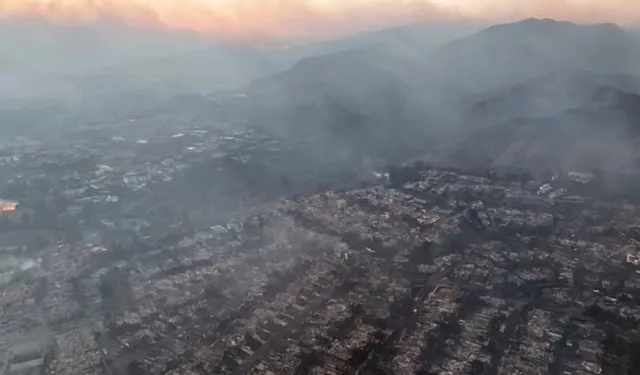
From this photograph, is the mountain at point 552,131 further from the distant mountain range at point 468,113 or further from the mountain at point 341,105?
the mountain at point 341,105

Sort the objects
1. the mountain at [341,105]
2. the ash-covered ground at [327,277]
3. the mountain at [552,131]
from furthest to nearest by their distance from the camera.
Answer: the mountain at [341,105] < the mountain at [552,131] < the ash-covered ground at [327,277]

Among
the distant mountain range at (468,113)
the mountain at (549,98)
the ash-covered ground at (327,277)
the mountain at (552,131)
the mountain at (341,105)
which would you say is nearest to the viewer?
the ash-covered ground at (327,277)

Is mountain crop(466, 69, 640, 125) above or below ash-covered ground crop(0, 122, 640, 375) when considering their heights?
above

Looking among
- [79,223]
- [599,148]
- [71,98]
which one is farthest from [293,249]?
[71,98]

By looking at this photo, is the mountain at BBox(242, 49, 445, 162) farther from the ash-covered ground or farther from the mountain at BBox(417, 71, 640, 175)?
the ash-covered ground

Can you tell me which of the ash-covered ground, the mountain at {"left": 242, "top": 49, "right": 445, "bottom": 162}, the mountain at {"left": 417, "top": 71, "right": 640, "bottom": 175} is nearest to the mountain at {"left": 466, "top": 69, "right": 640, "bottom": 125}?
the mountain at {"left": 417, "top": 71, "right": 640, "bottom": 175}

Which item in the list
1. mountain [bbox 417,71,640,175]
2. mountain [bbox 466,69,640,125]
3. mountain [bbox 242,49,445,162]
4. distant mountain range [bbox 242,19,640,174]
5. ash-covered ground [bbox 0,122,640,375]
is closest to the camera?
ash-covered ground [bbox 0,122,640,375]

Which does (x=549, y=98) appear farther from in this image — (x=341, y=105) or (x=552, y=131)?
(x=341, y=105)

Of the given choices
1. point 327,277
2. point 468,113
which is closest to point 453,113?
point 468,113

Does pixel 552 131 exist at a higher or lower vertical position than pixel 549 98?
lower

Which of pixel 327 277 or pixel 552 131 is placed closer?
pixel 327 277

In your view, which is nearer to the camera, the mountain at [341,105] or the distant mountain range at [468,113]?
the distant mountain range at [468,113]

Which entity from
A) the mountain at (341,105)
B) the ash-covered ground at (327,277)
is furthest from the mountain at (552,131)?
the mountain at (341,105)
